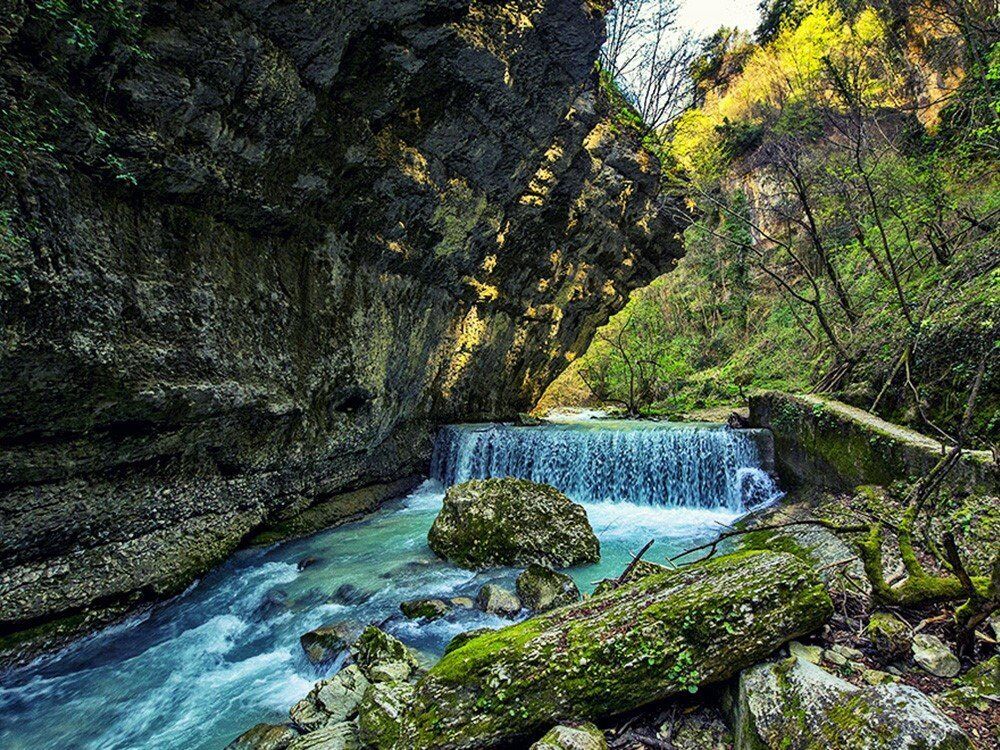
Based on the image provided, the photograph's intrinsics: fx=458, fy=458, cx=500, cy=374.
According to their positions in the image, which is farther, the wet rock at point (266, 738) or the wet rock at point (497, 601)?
the wet rock at point (497, 601)

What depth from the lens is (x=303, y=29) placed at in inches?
209

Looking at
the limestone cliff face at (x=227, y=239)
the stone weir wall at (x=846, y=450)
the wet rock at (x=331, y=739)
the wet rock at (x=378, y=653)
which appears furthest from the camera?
the limestone cliff face at (x=227, y=239)

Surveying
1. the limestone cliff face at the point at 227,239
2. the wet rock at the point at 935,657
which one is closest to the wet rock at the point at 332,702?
the wet rock at the point at 935,657

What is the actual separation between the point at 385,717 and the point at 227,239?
5927 millimetres

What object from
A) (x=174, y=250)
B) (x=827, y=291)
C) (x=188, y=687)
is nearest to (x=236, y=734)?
(x=188, y=687)

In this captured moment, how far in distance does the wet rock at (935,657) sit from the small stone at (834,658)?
327 mm

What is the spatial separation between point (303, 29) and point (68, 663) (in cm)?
737

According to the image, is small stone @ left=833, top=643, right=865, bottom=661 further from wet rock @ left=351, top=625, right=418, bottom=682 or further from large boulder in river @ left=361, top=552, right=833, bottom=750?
wet rock @ left=351, top=625, right=418, bottom=682

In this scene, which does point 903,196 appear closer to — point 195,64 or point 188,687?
point 195,64

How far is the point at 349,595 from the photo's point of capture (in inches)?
227

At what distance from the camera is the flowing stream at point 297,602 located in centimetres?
396

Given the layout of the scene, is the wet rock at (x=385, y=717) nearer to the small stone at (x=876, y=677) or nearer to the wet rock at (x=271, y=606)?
the small stone at (x=876, y=677)

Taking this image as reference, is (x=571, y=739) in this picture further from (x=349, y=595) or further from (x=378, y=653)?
(x=349, y=595)

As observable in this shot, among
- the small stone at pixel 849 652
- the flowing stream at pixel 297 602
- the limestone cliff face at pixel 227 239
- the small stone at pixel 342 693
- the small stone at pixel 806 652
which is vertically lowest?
the flowing stream at pixel 297 602
